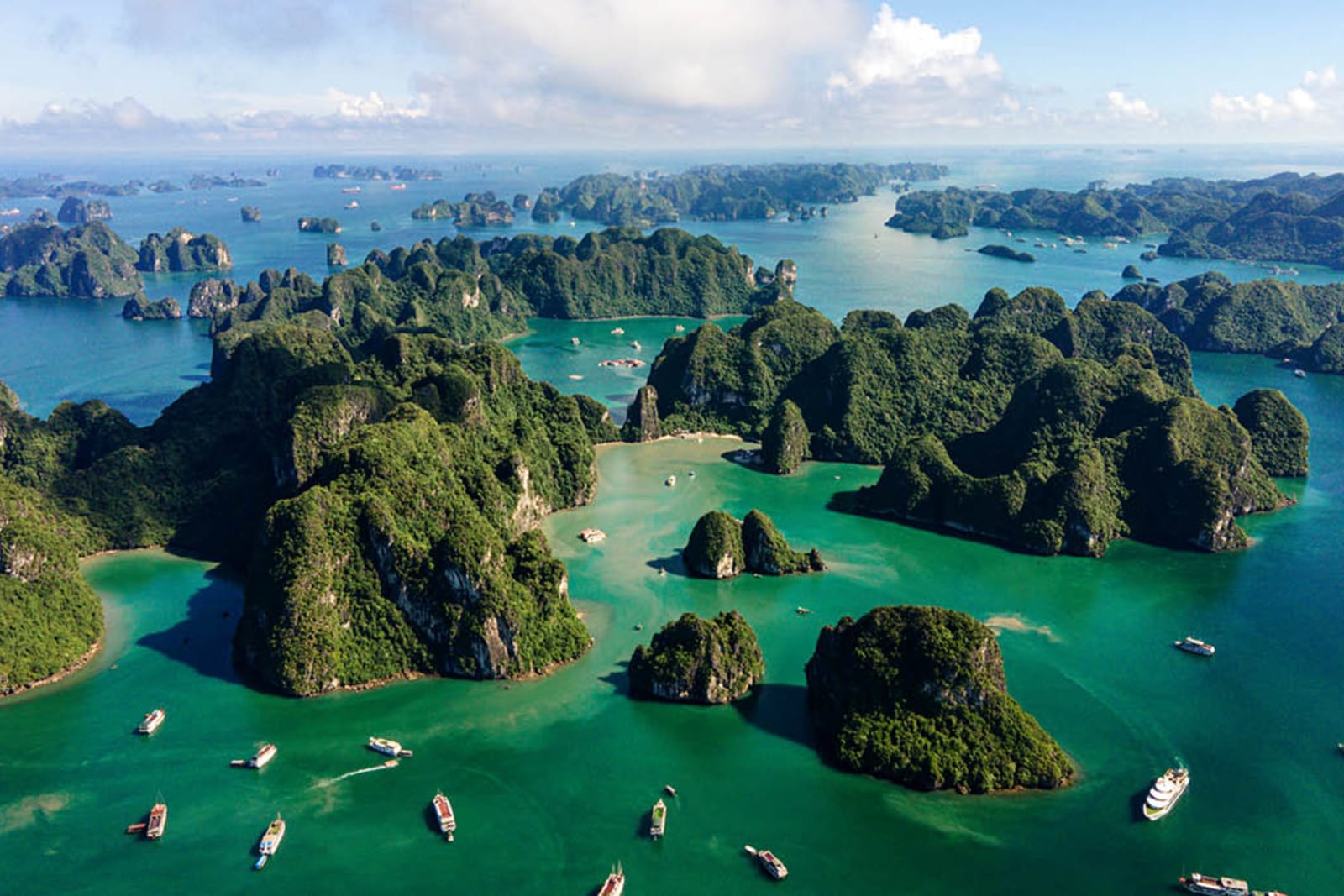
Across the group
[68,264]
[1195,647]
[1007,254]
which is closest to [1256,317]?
[1007,254]

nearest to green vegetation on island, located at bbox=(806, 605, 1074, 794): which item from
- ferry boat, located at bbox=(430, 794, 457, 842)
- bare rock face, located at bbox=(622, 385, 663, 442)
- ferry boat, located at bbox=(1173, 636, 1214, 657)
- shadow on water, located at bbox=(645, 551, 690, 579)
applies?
ferry boat, located at bbox=(1173, 636, 1214, 657)

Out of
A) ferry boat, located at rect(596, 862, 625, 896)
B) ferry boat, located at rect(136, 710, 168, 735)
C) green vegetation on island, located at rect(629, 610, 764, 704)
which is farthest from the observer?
green vegetation on island, located at rect(629, 610, 764, 704)

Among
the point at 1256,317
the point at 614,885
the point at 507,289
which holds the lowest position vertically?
the point at 614,885

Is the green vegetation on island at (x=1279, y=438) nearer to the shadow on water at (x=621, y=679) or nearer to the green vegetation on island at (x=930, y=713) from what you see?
the green vegetation on island at (x=930, y=713)

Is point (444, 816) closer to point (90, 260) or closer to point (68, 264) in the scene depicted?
point (90, 260)

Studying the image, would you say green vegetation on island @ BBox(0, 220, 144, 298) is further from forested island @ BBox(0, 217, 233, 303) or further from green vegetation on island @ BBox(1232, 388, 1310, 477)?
green vegetation on island @ BBox(1232, 388, 1310, 477)

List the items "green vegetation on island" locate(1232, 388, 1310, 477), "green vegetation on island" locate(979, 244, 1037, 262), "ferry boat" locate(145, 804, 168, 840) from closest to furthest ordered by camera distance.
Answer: "ferry boat" locate(145, 804, 168, 840) → "green vegetation on island" locate(1232, 388, 1310, 477) → "green vegetation on island" locate(979, 244, 1037, 262)
